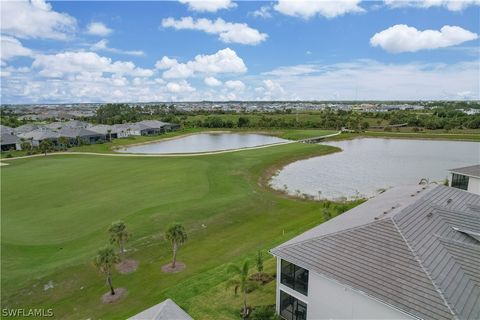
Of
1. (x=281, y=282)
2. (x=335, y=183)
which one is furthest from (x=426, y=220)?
(x=335, y=183)

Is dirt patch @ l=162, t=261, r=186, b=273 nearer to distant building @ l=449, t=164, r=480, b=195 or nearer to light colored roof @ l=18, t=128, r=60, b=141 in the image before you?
distant building @ l=449, t=164, r=480, b=195

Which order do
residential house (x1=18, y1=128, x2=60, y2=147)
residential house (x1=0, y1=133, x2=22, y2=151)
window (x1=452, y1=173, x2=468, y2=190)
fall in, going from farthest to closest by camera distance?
residential house (x1=18, y1=128, x2=60, y2=147)
residential house (x1=0, y1=133, x2=22, y2=151)
window (x1=452, y1=173, x2=468, y2=190)

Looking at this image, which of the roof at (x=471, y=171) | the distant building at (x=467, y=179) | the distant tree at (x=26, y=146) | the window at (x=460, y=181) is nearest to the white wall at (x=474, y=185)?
the distant building at (x=467, y=179)

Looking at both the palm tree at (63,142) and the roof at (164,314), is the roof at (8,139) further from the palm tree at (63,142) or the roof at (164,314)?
the roof at (164,314)

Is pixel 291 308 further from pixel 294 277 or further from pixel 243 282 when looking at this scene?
pixel 243 282

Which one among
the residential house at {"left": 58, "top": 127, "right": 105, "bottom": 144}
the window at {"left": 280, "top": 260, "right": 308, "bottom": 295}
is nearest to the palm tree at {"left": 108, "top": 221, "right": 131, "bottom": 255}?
the window at {"left": 280, "top": 260, "right": 308, "bottom": 295}

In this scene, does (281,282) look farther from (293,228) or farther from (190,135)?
(190,135)
